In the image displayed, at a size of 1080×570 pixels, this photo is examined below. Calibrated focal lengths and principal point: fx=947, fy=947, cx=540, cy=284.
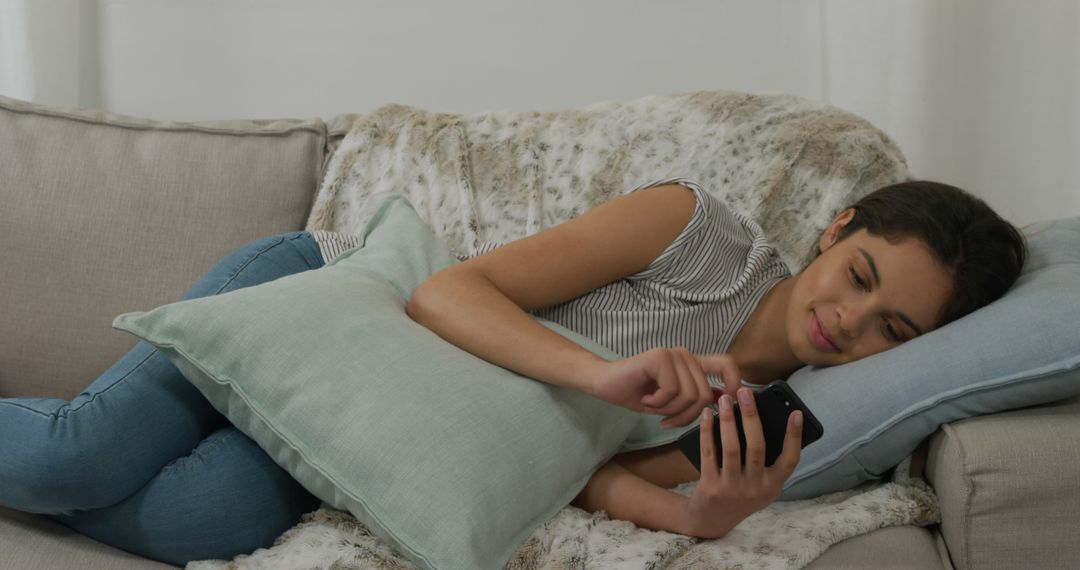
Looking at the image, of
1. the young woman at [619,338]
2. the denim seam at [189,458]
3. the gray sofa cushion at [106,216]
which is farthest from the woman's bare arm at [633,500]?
the gray sofa cushion at [106,216]

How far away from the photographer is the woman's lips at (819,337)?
1.32 metres

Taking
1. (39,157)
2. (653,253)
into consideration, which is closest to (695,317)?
(653,253)

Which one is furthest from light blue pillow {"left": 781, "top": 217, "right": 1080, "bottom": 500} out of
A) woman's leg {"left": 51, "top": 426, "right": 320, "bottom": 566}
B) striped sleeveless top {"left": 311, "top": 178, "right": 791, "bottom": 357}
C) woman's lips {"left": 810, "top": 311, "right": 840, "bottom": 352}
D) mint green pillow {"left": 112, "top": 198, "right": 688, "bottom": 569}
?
woman's leg {"left": 51, "top": 426, "right": 320, "bottom": 566}

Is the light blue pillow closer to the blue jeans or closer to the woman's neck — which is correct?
the woman's neck

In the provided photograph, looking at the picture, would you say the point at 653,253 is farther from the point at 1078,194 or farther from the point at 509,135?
the point at 1078,194

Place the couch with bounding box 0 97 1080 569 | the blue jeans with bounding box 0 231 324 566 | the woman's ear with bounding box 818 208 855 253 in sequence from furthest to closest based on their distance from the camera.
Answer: the couch with bounding box 0 97 1080 569 < the woman's ear with bounding box 818 208 855 253 < the blue jeans with bounding box 0 231 324 566

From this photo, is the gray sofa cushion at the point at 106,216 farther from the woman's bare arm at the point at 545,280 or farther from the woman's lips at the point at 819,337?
the woman's lips at the point at 819,337

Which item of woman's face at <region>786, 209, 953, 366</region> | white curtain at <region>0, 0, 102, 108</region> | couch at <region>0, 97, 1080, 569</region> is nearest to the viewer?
woman's face at <region>786, 209, 953, 366</region>

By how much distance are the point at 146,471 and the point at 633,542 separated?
580 millimetres

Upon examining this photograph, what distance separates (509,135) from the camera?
172 cm

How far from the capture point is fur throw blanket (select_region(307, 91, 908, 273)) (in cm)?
163

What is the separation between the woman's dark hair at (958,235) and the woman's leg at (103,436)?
954 millimetres

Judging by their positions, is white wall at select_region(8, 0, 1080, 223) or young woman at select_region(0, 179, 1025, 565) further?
white wall at select_region(8, 0, 1080, 223)

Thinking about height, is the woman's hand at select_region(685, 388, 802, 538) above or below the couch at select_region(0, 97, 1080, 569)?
below
